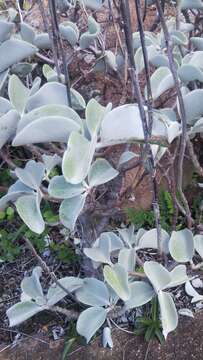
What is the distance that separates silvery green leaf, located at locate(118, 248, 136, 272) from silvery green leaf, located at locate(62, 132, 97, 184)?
1.05 ft

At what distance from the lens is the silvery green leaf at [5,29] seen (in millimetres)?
1034

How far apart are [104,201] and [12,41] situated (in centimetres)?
49

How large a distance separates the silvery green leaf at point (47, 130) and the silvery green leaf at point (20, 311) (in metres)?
0.45

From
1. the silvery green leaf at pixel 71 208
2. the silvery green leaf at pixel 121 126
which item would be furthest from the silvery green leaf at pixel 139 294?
the silvery green leaf at pixel 121 126

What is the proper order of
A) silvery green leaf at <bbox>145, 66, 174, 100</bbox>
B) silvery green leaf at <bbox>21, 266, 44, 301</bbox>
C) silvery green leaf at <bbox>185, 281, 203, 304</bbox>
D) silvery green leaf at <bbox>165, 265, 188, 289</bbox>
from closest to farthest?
silvery green leaf at <bbox>145, 66, 174, 100</bbox>, silvery green leaf at <bbox>165, 265, 188, 289</bbox>, silvery green leaf at <bbox>21, 266, 44, 301</bbox>, silvery green leaf at <bbox>185, 281, 203, 304</bbox>

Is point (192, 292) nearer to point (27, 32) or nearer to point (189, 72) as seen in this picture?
point (189, 72)

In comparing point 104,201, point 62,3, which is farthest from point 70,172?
point 62,3

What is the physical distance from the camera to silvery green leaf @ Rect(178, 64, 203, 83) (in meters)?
0.97

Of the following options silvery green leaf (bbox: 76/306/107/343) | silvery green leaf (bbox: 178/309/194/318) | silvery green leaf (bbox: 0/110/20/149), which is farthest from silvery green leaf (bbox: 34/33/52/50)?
silvery green leaf (bbox: 178/309/194/318)

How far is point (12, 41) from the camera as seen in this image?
993 mm

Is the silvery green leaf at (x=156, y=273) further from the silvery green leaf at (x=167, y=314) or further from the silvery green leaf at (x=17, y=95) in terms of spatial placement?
the silvery green leaf at (x=17, y=95)

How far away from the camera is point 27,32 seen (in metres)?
1.16

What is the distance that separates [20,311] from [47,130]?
50cm

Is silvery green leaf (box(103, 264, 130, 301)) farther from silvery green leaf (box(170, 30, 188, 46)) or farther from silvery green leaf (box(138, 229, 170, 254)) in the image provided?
silvery green leaf (box(170, 30, 188, 46))
